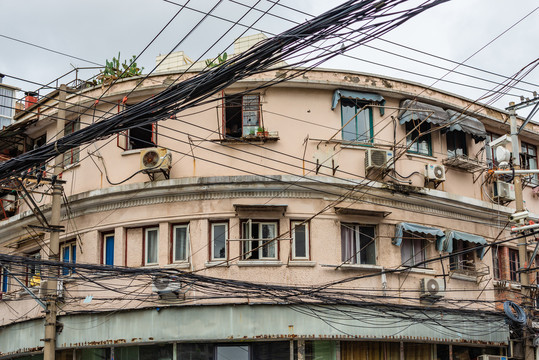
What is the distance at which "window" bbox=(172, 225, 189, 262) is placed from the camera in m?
19.7

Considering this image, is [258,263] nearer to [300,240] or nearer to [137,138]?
[300,240]

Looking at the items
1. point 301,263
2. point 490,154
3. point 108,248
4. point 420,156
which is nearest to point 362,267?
point 301,263

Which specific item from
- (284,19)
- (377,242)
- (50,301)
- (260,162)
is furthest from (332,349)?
(284,19)

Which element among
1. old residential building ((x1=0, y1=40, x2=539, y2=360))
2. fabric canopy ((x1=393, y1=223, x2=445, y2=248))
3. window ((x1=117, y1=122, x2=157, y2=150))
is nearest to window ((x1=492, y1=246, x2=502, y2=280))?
old residential building ((x1=0, y1=40, x2=539, y2=360))

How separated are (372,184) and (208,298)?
16.5ft

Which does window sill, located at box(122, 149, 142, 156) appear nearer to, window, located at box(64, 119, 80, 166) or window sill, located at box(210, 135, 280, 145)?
window, located at box(64, 119, 80, 166)

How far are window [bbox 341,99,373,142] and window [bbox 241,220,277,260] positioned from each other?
3141 mm

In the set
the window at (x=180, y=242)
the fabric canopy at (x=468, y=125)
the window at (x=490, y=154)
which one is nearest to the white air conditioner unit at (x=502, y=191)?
the window at (x=490, y=154)

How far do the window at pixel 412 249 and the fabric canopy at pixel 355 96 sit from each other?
10.8 ft

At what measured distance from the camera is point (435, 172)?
21.1 metres

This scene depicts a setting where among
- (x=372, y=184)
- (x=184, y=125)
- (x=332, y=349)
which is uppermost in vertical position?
(x=184, y=125)

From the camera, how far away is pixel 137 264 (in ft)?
65.2

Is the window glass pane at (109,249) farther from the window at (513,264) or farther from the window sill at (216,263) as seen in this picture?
the window at (513,264)

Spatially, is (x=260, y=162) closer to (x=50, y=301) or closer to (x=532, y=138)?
(x=50, y=301)
